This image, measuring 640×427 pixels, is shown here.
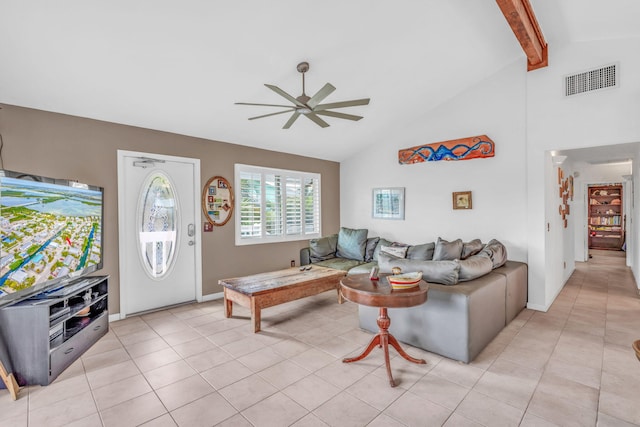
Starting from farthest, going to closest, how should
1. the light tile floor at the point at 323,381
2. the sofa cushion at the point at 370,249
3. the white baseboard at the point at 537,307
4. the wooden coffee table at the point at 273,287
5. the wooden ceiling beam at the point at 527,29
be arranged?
the sofa cushion at the point at 370,249
the white baseboard at the point at 537,307
the wooden coffee table at the point at 273,287
the wooden ceiling beam at the point at 527,29
the light tile floor at the point at 323,381

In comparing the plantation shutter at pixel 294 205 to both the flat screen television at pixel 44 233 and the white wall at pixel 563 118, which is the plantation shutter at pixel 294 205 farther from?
the white wall at pixel 563 118

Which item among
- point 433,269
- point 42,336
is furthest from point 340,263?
point 42,336

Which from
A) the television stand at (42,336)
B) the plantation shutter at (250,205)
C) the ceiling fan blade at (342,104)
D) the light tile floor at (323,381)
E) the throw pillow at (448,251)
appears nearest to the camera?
the light tile floor at (323,381)

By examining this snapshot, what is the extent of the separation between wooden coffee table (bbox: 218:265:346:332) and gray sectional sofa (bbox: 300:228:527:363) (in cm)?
81

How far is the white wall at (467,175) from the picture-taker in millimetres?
4438

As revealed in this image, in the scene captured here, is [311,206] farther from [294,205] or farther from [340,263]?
[340,263]

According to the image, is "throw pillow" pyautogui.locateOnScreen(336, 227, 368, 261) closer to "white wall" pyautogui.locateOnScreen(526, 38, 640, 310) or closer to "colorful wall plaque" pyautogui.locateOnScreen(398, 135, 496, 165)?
"colorful wall plaque" pyautogui.locateOnScreen(398, 135, 496, 165)

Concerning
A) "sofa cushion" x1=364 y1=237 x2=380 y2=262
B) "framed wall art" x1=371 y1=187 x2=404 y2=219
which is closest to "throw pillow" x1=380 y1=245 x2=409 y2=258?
"sofa cushion" x1=364 y1=237 x2=380 y2=262

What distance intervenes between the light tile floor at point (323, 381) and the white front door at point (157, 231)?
57 centimetres

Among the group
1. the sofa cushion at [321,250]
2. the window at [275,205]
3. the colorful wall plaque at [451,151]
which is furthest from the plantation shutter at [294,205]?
the colorful wall plaque at [451,151]

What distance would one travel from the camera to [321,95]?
2859 millimetres

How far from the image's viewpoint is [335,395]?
226cm

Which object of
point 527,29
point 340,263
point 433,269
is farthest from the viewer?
point 340,263

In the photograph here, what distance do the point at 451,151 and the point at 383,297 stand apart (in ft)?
11.8
